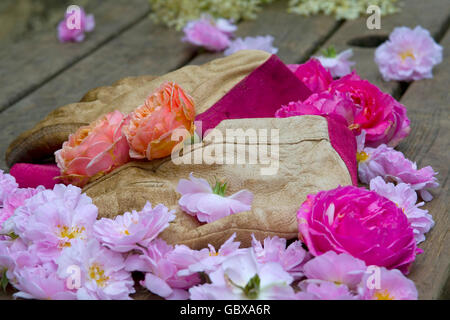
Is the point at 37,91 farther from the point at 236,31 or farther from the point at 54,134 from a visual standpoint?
the point at 236,31

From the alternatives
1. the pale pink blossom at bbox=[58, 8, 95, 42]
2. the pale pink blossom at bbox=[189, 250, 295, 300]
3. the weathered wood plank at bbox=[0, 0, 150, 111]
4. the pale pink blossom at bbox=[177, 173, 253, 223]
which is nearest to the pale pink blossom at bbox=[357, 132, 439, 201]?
the pale pink blossom at bbox=[177, 173, 253, 223]

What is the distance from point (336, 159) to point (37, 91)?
3.72ft

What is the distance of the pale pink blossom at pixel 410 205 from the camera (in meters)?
1.25

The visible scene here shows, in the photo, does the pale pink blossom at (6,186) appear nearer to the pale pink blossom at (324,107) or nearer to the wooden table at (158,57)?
the wooden table at (158,57)

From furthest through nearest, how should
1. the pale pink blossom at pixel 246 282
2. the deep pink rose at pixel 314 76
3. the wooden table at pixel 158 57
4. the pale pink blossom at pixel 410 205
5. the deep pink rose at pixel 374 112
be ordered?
the wooden table at pixel 158 57
the deep pink rose at pixel 314 76
the deep pink rose at pixel 374 112
the pale pink blossom at pixel 410 205
the pale pink blossom at pixel 246 282

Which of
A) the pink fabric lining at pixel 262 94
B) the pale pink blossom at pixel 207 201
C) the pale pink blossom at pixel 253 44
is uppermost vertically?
the pale pink blossom at pixel 253 44

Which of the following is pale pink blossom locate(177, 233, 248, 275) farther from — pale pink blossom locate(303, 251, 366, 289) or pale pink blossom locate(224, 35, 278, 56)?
pale pink blossom locate(224, 35, 278, 56)

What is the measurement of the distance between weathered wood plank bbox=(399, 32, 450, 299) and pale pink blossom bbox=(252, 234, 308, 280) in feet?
0.65

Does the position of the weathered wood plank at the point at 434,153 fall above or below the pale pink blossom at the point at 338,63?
below

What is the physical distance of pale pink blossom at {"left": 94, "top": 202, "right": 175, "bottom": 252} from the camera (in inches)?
43.4

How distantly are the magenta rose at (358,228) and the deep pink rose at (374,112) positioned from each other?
1.26ft

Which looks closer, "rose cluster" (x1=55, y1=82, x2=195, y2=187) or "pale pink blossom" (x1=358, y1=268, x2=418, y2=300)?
"pale pink blossom" (x1=358, y1=268, x2=418, y2=300)

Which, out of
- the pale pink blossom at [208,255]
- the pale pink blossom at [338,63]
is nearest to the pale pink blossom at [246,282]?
the pale pink blossom at [208,255]

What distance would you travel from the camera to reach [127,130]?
1308 millimetres
